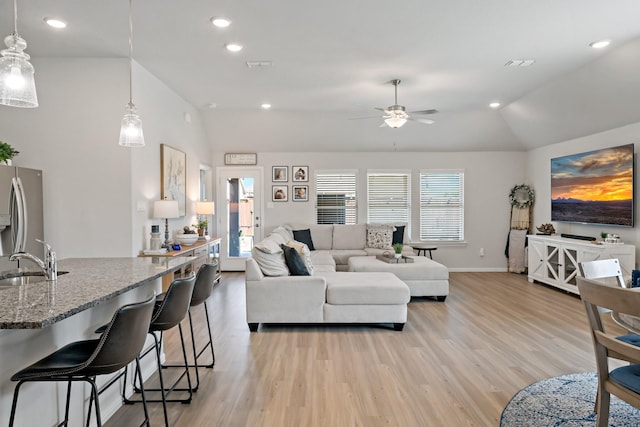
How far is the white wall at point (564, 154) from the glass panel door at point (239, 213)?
5470mm

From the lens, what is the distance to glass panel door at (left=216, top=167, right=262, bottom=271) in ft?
26.7

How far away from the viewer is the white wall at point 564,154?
17.9 ft

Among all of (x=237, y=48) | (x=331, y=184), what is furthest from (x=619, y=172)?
(x=237, y=48)

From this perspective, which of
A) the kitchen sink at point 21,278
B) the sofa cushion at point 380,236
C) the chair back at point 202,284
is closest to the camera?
the kitchen sink at point 21,278

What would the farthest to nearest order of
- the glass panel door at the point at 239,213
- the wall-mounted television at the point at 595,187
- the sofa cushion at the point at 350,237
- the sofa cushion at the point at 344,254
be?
the glass panel door at the point at 239,213 < the sofa cushion at the point at 350,237 < the sofa cushion at the point at 344,254 < the wall-mounted television at the point at 595,187

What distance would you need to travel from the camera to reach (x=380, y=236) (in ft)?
25.0

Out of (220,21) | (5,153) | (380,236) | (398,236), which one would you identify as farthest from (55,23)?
(398,236)

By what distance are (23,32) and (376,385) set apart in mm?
4485

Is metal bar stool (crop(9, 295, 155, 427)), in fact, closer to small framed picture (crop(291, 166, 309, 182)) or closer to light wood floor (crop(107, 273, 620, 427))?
light wood floor (crop(107, 273, 620, 427))

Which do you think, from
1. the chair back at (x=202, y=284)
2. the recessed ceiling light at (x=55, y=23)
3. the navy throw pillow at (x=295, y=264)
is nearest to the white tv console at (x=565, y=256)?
the navy throw pillow at (x=295, y=264)

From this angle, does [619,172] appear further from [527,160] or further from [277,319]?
[277,319]

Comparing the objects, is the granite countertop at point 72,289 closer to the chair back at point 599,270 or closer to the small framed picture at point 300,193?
the chair back at point 599,270

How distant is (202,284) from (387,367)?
1.66m

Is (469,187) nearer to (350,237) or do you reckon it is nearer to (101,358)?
(350,237)
